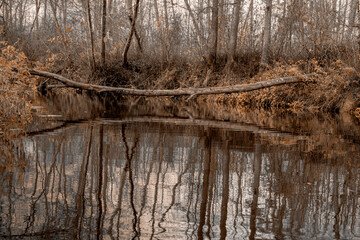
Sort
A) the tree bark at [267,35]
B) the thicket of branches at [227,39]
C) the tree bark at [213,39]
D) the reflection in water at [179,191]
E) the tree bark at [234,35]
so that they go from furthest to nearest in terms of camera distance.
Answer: the tree bark at [213,39], the tree bark at [234,35], the tree bark at [267,35], the thicket of branches at [227,39], the reflection in water at [179,191]

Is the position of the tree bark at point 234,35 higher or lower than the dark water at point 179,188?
higher

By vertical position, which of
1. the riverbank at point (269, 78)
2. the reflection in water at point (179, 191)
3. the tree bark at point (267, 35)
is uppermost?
the tree bark at point (267, 35)

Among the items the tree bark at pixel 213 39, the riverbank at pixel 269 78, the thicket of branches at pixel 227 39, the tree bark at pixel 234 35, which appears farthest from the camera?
the tree bark at pixel 213 39

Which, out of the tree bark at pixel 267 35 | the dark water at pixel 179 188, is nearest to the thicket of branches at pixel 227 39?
the tree bark at pixel 267 35

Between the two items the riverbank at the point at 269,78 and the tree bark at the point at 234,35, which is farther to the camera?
the tree bark at the point at 234,35

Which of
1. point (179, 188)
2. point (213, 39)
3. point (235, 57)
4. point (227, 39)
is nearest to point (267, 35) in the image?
point (235, 57)

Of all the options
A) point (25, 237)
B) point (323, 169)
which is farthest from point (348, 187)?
point (25, 237)

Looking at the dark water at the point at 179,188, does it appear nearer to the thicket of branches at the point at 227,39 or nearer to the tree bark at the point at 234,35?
the thicket of branches at the point at 227,39

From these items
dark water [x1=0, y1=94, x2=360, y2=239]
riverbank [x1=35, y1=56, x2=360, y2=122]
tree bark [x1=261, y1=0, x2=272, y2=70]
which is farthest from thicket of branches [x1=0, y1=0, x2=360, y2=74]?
dark water [x1=0, y1=94, x2=360, y2=239]

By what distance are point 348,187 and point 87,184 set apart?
265 centimetres

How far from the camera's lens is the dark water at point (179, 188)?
9.43 ft

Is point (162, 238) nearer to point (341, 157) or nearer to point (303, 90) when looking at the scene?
point (341, 157)

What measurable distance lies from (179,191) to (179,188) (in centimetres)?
11

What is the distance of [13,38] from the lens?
26422 millimetres
